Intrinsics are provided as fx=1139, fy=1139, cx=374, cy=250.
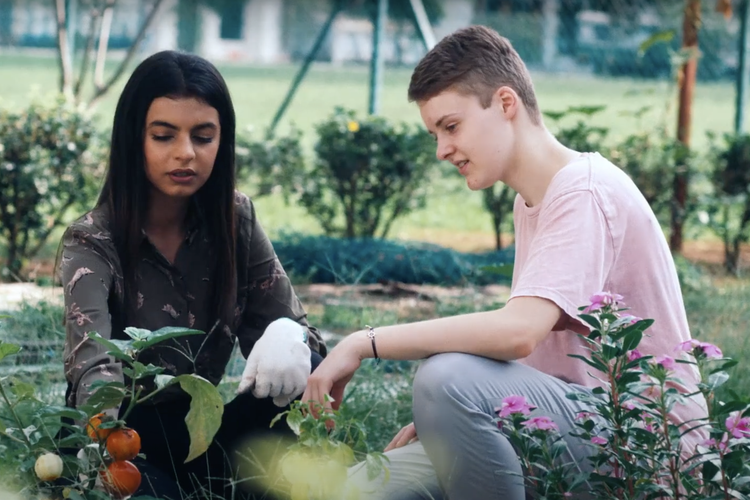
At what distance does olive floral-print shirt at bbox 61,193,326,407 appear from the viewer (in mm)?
2318

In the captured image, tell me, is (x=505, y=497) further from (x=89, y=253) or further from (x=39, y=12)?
(x=39, y=12)

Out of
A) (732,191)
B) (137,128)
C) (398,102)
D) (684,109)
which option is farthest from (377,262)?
(398,102)

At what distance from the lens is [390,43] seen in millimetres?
9734

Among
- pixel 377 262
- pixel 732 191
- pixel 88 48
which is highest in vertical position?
pixel 88 48

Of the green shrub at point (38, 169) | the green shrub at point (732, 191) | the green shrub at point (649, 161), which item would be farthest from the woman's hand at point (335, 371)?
the green shrub at point (732, 191)

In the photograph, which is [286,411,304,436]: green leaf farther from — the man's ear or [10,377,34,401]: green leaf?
the man's ear

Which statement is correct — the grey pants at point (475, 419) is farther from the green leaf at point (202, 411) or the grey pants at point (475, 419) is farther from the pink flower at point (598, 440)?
the green leaf at point (202, 411)

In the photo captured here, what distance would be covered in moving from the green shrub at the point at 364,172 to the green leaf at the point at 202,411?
4.47 metres

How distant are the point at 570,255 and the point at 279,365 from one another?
61 cm

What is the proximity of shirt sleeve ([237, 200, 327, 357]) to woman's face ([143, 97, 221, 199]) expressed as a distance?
24cm

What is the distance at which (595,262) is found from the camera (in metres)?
2.17

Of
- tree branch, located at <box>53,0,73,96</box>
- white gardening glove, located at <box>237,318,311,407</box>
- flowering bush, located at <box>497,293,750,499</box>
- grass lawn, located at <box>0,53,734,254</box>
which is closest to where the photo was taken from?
flowering bush, located at <box>497,293,750,499</box>

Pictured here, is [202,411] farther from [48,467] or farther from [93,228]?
[93,228]

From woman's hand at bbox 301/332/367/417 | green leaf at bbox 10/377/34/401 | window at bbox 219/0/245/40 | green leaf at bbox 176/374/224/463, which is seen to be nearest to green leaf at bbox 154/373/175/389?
green leaf at bbox 176/374/224/463
